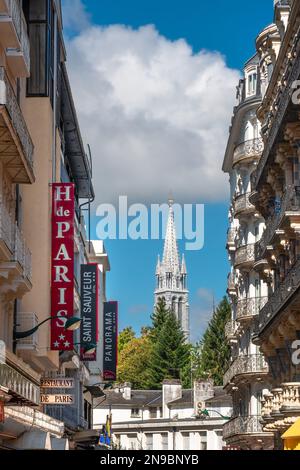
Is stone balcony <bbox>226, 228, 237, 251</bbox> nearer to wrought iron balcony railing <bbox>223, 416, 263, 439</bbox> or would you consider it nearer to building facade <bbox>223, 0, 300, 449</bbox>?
building facade <bbox>223, 0, 300, 449</bbox>

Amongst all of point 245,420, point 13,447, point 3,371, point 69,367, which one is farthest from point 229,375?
point 3,371

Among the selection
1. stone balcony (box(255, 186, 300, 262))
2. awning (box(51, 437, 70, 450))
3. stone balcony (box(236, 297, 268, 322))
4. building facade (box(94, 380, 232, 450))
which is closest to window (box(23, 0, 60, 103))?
stone balcony (box(255, 186, 300, 262))

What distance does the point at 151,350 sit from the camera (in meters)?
162

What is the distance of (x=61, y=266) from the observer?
136 ft

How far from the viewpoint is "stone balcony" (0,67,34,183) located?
26.2 m

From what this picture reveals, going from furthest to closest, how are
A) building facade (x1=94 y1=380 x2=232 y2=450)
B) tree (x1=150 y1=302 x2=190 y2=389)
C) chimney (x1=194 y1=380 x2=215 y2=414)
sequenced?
tree (x1=150 y1=302 x2=190 y2=389) < chimney (x1=194 y1=380 x2=215 y2=414) < building facade (x1=94 y1=380 x2=232 y2=450)

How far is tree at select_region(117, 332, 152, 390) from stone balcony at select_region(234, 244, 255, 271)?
98780 mm

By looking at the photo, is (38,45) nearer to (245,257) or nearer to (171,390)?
(245,257)

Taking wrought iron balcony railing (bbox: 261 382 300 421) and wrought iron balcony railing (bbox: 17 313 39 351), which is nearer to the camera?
wrought iron balcony railing (bbox: 261 382 300 421)

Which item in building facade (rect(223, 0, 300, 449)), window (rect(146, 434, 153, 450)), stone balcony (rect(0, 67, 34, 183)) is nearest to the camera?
stone balcony (rect(0, 67, 34, 183))

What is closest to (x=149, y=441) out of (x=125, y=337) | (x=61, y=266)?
(x=125, y=337)

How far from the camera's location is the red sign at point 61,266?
4078 cm
